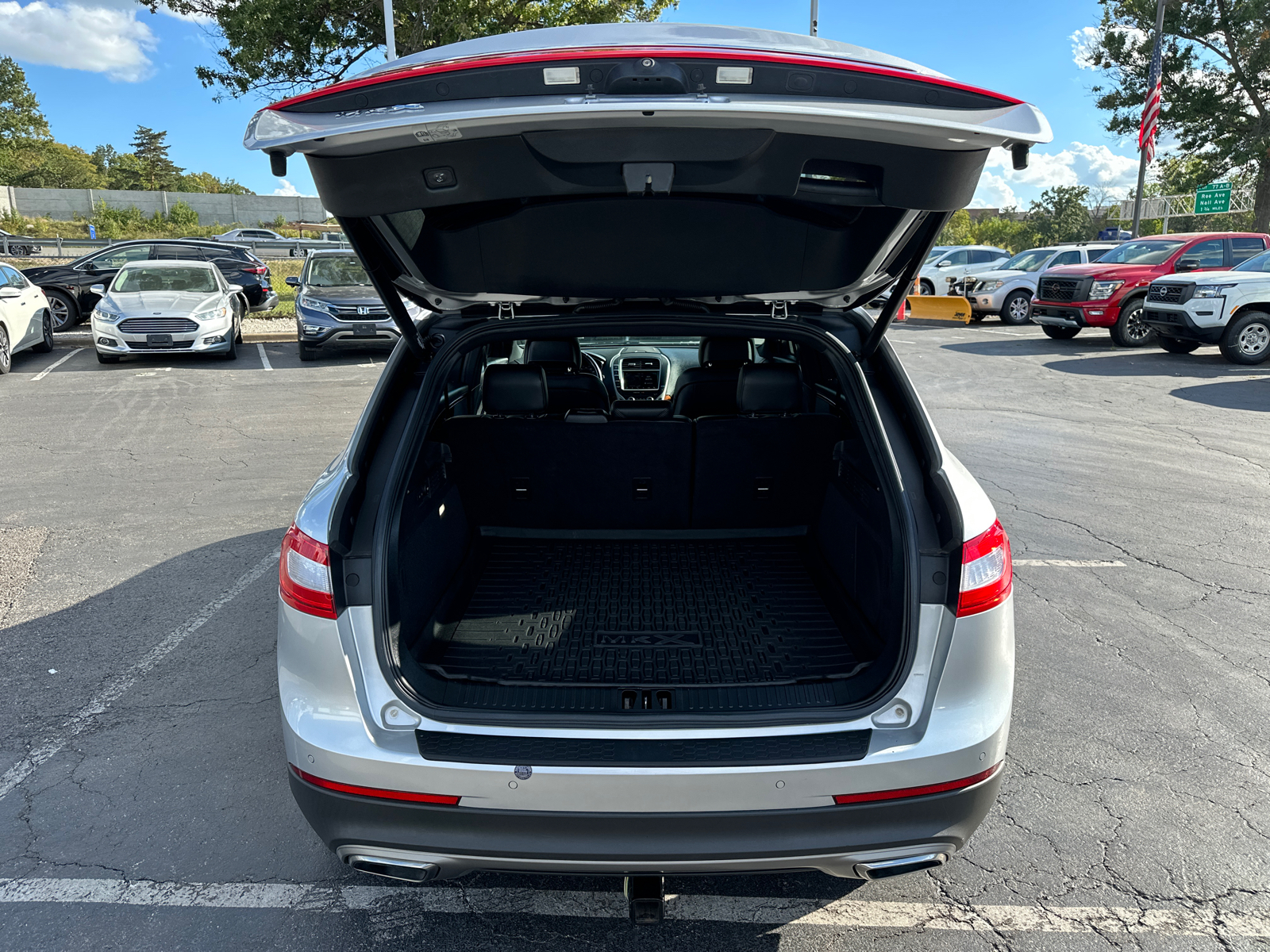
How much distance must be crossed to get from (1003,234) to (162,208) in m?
57.6

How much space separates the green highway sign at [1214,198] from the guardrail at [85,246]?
2824 centimetres

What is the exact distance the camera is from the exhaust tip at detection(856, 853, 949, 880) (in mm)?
1980

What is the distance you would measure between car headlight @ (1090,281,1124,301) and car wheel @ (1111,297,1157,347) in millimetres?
342

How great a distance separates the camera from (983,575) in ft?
6.93

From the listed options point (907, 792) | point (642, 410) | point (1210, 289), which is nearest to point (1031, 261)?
point (1210, 289)

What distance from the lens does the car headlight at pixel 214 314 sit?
1238 cm

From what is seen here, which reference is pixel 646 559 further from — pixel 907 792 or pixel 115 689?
pixel 115 689

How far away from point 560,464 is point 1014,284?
698 inches

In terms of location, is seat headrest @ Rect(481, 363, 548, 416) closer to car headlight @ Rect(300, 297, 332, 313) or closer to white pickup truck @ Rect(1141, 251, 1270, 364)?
car headlight @ Rect(300, 297, 332, 313)

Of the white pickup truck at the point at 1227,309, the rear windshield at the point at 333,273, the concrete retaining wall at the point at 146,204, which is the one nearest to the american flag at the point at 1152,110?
the white pickup truck at the point at 1227,309

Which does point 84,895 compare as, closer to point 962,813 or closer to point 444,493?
point 444,493

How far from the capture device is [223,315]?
1277cm

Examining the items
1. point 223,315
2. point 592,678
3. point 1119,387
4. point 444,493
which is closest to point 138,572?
point 444,493

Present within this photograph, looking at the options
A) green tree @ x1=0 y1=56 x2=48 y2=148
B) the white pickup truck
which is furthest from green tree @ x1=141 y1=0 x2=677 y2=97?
green tree @ x1=0 y1=56 x2=48 y2=148
